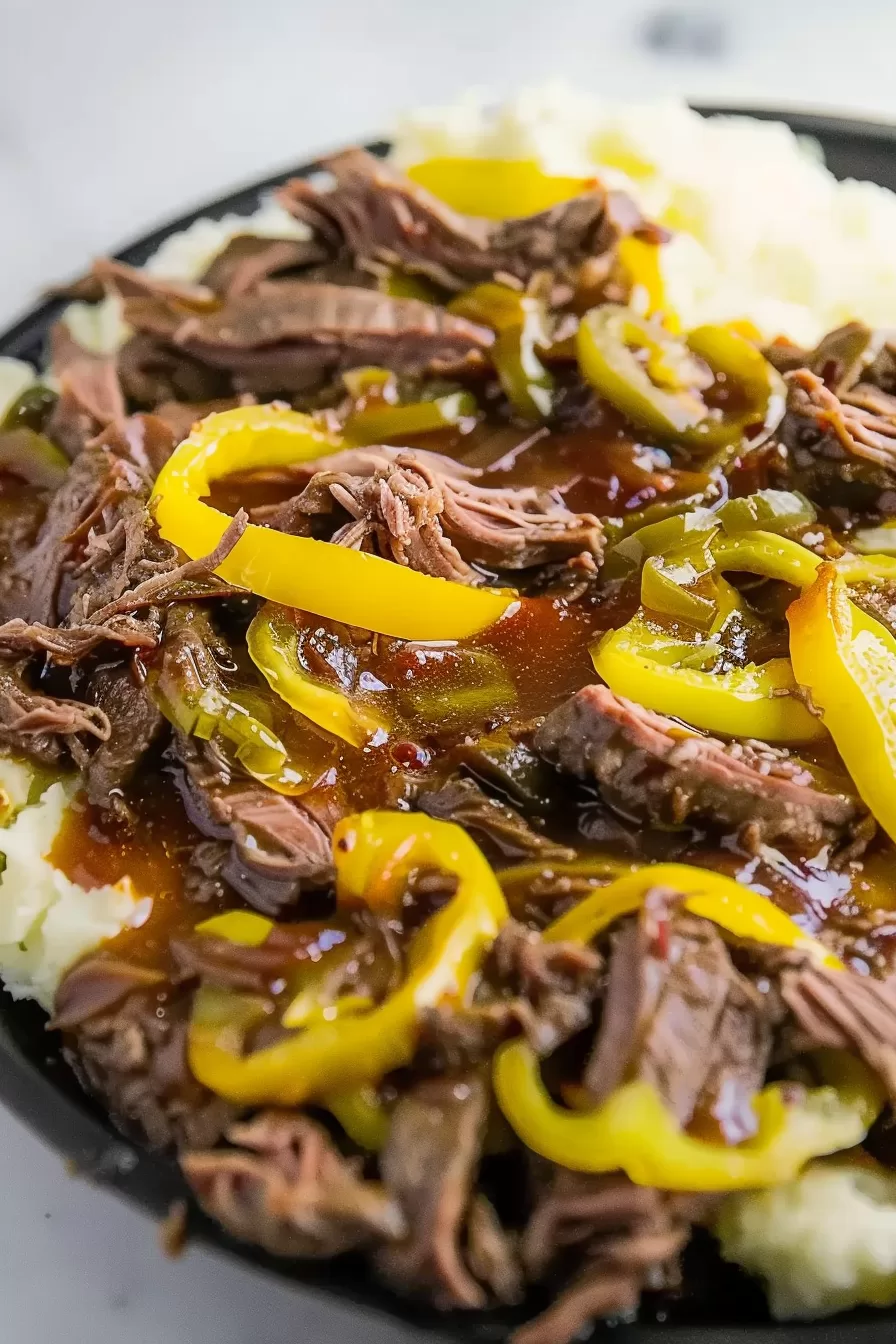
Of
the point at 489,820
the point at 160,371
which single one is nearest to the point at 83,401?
the point at 160,371

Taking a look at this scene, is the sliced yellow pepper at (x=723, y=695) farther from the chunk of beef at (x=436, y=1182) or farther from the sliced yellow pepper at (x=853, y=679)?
the chunk of beef at (x=436, y=1182)

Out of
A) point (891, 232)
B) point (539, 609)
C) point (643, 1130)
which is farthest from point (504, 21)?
point (643, 1130)

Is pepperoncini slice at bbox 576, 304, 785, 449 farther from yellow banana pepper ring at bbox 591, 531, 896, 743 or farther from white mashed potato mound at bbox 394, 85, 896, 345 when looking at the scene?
yellow banana pepper ring at bbox 591, 531, 896, 743

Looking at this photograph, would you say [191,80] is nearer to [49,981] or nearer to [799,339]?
[799,339]

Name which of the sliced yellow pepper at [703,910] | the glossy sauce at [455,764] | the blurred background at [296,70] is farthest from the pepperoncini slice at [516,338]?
the blurred background at [296,70]

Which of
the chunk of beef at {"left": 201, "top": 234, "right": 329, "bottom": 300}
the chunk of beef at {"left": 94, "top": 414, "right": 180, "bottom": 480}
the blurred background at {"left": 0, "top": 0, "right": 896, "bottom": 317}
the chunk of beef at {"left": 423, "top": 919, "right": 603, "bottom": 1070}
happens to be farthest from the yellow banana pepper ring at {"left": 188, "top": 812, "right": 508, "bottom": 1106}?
the blurred background at {"left": 0, "top": 0, "right": 896, "bottom": 317}
